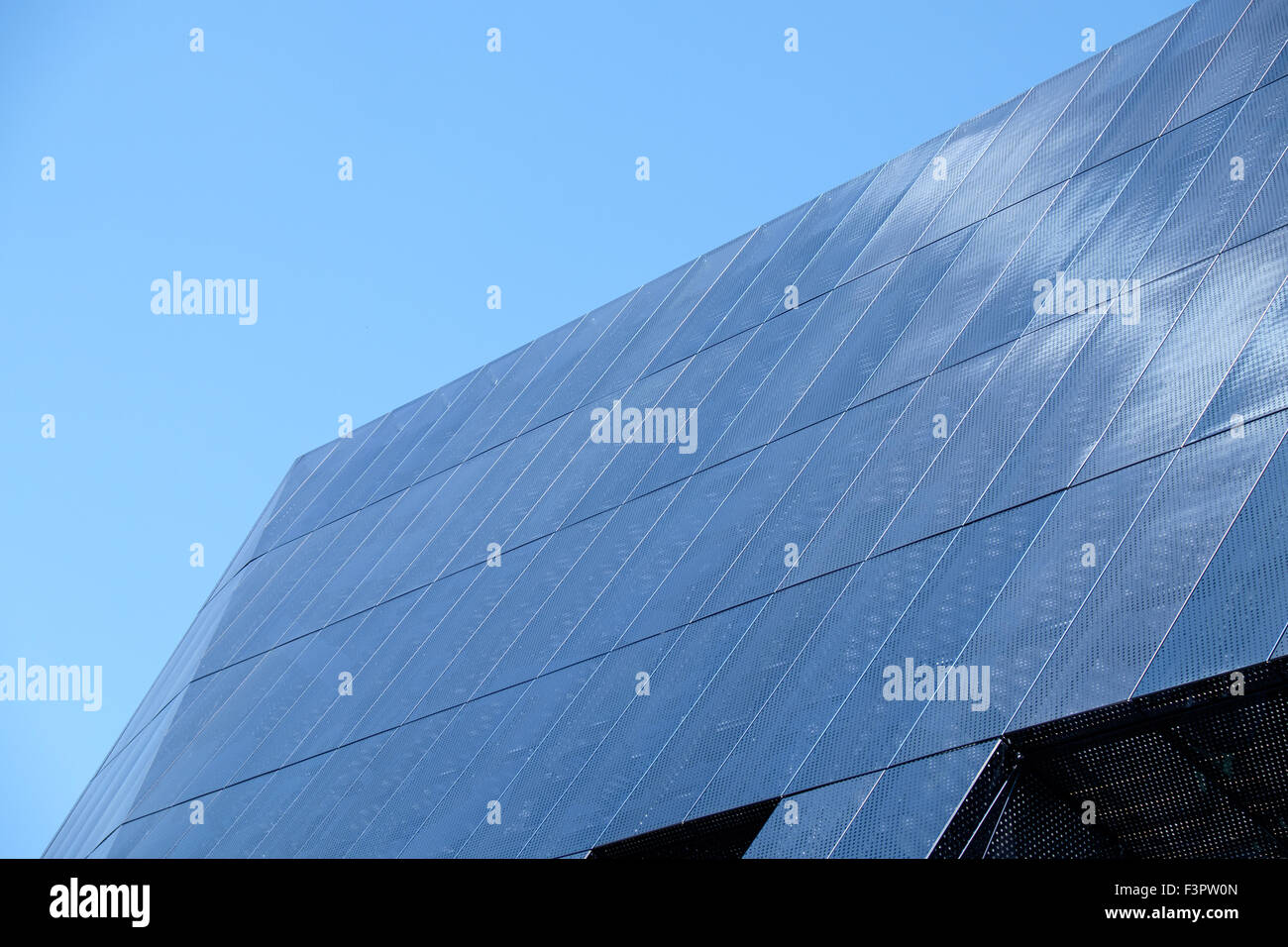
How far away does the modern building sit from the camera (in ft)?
37.0

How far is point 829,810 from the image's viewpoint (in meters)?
11.9

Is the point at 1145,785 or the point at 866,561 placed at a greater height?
the point at 866,561

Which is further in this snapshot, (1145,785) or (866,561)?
(866,561)

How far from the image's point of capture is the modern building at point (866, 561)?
37.0 feet

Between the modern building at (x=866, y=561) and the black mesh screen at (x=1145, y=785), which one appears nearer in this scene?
the black mesh screen at (x=1145, y=785)

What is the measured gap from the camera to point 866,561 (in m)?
14.3

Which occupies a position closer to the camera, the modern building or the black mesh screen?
the black mesh screen

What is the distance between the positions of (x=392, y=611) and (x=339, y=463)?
7.25 meters

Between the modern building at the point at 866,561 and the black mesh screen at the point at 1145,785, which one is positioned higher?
the modern building at the point at 866,561
